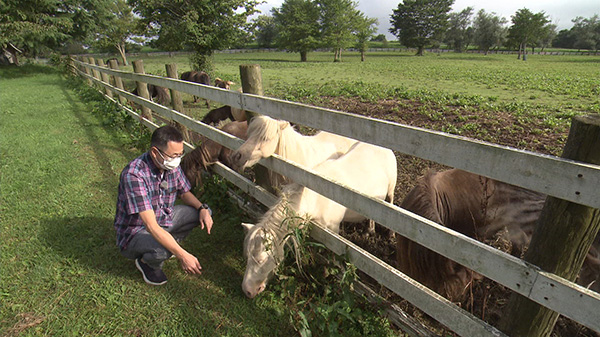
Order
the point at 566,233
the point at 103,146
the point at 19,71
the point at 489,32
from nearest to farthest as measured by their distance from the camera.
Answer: the point at 566,233 → the point at 103,146 → the point at 19,71 → the point at 489,32

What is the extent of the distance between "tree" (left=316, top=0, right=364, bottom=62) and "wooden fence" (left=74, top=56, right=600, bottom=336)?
153 ft

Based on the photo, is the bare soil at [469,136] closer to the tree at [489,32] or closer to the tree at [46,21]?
the tree at [46,21]

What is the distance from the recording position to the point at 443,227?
5.80 feet

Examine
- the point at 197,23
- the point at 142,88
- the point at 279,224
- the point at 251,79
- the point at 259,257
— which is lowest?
the point at 259,257

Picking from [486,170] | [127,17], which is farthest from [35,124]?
[127,17]

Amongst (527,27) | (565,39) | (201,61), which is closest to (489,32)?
(527,27)

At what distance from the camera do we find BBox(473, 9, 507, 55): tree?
60781 millimetres

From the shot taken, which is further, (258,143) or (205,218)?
(205,218)

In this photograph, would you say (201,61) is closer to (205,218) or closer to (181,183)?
(181,183)

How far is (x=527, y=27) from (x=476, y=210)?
6346cm

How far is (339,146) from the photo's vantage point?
459 centimetres

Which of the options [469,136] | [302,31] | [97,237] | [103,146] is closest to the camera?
[97,237]

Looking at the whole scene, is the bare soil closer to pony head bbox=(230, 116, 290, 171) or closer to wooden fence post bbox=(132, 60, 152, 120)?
pony head bbox=(230, 116, 290, 171)

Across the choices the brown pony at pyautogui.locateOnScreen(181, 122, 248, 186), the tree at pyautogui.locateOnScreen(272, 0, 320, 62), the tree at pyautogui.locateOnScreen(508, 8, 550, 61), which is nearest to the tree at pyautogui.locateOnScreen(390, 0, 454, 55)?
the tree at pyautogui.locateOnScreen(508, 8, 550, 61)
